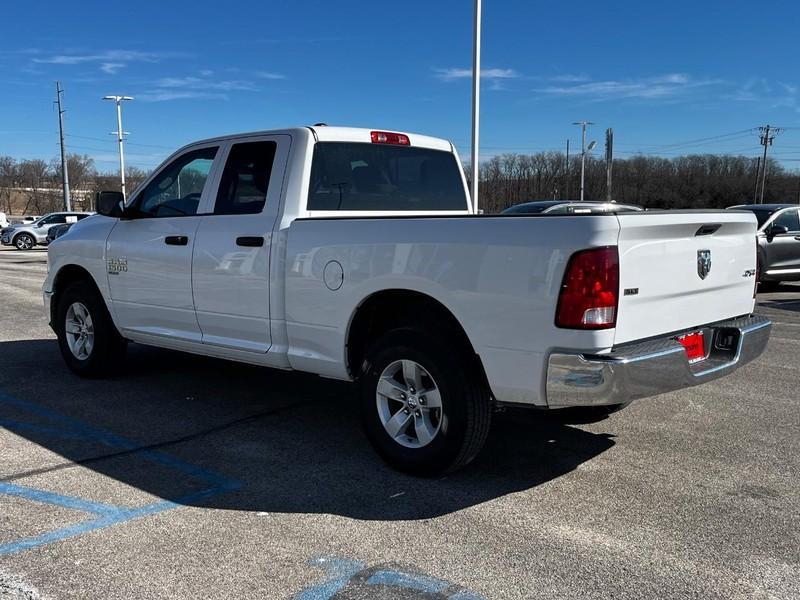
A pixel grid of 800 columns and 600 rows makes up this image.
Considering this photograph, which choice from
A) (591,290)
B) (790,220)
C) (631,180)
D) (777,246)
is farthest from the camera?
(631,180)

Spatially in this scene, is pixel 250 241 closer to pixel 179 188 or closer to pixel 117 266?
pixel 179 188

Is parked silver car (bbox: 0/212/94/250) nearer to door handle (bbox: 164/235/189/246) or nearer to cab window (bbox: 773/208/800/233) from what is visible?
cab window (bbox: 773/208/800/233)

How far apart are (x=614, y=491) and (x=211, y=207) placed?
3424 mm

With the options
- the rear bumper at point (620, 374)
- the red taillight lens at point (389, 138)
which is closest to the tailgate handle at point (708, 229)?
the rear bumper at point (620, 374)

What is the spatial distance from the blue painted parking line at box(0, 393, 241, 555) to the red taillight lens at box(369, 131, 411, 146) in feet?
9.09

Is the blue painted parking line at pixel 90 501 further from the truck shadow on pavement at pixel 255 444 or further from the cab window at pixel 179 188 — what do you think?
the cab window at pixel 179 188

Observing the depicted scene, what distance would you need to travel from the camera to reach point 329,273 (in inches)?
173

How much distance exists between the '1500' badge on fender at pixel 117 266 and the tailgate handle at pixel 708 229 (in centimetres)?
443

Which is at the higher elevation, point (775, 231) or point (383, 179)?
point (383, 179)

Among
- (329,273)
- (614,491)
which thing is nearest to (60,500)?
(329,273)

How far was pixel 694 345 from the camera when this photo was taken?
4.00m

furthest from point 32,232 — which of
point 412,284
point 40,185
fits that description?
point 40,185

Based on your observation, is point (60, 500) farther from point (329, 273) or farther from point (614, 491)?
point (614, 491)

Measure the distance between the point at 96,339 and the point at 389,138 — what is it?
320 centimetres
